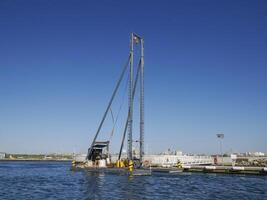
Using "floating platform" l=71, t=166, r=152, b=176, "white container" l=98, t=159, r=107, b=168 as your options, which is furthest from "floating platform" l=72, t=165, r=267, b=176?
"white container" l=98, t=159, r=107, b=168

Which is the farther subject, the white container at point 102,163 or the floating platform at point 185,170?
the white container at point 102,163

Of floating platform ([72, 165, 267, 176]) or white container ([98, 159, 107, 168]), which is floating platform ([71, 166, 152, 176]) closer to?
floating platform ([72, 165, 267, 176])

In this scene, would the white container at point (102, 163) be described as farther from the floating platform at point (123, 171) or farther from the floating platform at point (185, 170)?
the floating platform at point (123, 171)

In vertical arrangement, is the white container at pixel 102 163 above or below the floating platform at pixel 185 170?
above

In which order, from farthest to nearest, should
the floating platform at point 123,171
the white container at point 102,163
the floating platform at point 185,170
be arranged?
the white container at point 102,163, the floating platform at point 185,170, the floating platform at point 123,171

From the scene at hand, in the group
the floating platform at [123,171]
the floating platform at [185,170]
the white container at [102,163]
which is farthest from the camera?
the white container at [102,163]

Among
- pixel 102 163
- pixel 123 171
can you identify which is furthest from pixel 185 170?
pixel 123 171

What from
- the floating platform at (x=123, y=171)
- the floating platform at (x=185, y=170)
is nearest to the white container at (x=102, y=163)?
the floating platform at (x=185, y=170)

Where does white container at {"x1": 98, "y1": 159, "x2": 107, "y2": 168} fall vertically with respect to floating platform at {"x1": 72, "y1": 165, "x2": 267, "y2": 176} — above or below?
above

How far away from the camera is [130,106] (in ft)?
254

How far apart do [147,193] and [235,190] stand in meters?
11.6

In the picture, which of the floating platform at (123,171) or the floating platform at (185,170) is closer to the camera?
the floating platform at (123,171)

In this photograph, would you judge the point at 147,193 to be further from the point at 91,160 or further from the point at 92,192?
the point at 91,160

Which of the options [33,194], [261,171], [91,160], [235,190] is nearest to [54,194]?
[33,194]
